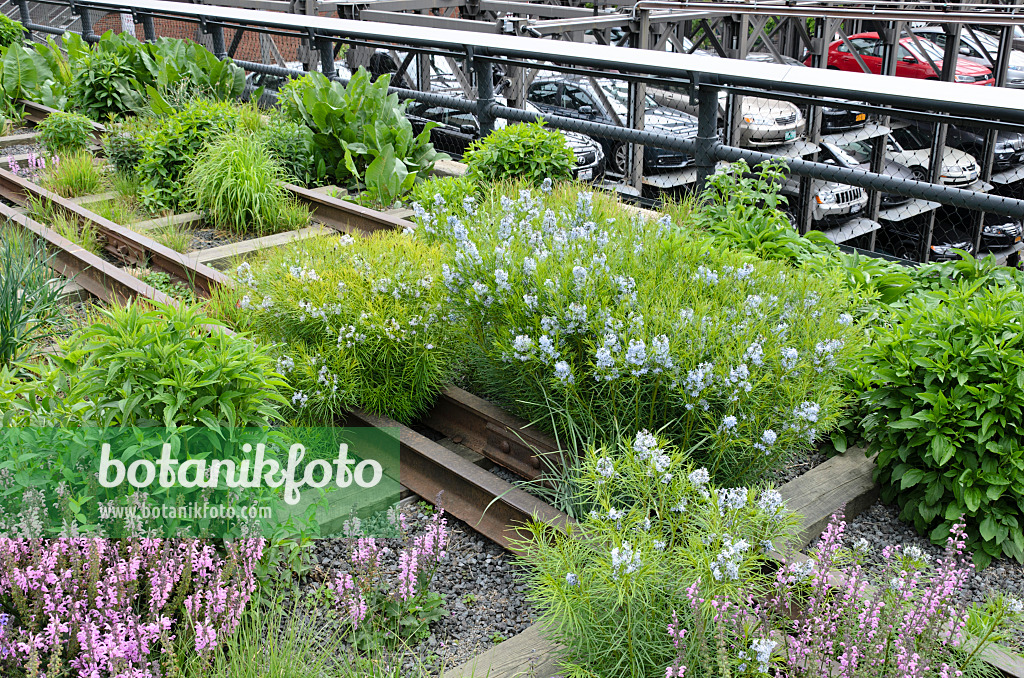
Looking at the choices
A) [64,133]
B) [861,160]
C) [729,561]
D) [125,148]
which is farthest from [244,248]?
[861,160]

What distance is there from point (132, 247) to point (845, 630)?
620cm

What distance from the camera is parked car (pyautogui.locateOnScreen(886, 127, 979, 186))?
14.8 meters

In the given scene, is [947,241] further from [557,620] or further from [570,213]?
[557,620]

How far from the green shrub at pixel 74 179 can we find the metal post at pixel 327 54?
312cm

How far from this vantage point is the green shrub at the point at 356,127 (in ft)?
27.2

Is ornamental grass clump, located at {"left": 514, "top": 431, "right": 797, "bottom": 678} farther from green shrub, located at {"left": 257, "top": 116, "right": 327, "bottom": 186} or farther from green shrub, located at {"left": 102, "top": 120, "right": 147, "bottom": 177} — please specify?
green shrub, located at {"left": 102, "top": 120, "right": 147, "bottom": 177}

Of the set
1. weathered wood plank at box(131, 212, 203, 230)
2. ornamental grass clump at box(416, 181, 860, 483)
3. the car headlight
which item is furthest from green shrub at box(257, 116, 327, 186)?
the car headlight

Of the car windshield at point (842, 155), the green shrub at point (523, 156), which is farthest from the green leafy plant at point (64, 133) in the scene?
the car windshield at point (842, 155)

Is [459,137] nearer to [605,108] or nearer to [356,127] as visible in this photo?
[356,127]

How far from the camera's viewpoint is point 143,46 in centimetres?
1147

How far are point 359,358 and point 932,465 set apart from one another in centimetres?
264

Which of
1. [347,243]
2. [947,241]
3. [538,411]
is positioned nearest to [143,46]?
[347,243]

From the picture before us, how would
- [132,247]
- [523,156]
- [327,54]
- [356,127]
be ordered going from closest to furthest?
[523,156]
[132,247]
[356,127]
[327,54]

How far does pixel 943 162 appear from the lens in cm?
1466
